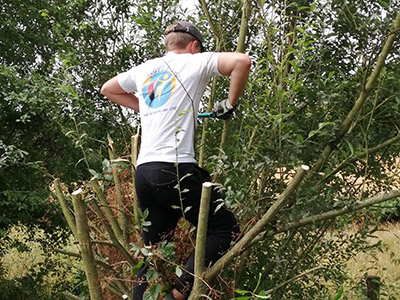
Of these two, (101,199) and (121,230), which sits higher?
(101,199)

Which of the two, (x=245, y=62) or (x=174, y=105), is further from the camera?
(x=174, y=105)

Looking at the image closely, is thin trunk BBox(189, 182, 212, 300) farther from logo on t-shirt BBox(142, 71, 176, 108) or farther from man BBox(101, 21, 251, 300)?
logo on t-shirt BBox(142, 71, 176, 108)

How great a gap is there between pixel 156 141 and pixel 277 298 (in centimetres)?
148

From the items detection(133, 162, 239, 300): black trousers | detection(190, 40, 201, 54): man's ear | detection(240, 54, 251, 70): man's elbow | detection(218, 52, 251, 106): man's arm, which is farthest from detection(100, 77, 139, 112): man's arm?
detection(240, 54, 251, 70): man's elbow

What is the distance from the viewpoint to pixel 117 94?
11.3 feet

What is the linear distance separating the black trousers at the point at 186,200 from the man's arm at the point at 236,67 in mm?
455

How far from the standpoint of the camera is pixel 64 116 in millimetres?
4762

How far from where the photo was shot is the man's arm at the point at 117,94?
3389 mm

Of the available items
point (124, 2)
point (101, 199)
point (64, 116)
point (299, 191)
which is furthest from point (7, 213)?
point (299, 191)

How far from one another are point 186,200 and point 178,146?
270 mm

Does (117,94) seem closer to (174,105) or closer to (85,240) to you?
(174,105)

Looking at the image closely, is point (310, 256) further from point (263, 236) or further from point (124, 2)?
point (124, 2)

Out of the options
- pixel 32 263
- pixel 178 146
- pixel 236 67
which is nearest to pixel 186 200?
pixel 178 146

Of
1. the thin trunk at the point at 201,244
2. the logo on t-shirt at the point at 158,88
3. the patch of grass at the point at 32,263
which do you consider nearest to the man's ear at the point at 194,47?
the logo on t-shirt at the point at 158,88
